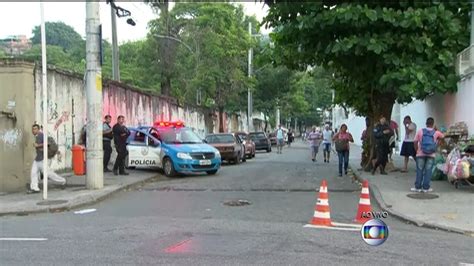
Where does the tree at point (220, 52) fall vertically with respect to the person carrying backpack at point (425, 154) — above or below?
above

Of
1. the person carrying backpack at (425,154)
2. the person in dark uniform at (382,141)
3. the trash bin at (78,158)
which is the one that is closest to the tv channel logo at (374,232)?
the person carrying backpack at (425,154)

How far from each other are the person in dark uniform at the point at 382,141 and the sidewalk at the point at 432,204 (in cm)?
117

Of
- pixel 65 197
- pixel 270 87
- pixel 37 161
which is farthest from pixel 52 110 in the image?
pixel 270 87

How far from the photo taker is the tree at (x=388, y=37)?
45.3 ft

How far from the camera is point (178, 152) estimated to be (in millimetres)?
17438

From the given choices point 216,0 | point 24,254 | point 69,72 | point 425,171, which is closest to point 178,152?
point 69,72

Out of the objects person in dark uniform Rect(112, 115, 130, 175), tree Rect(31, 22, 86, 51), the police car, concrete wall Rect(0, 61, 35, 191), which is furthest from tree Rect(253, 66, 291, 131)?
tree Rect(31, 22, 86, 51)

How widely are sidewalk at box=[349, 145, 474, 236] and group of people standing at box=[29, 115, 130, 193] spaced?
24.5 ft

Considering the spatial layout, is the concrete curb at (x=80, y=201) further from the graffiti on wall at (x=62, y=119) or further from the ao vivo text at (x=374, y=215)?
the ao vivo text at (x=374, y=215)

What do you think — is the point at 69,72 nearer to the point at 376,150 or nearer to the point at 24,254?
the point at 376,150

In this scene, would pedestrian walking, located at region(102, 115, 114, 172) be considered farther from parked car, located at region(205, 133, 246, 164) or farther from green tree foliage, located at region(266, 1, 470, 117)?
parked car, located at region(205, 133, 246, 164)

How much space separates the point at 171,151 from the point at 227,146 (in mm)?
6676

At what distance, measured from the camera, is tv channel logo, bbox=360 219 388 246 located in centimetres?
720

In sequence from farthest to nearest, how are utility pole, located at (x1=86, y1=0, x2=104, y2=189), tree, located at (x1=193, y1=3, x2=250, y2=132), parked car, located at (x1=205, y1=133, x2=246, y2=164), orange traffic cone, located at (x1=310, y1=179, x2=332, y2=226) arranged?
tree, located at (x1=193, y1=3, x2=250, y2=132), parked car, located at (x1=205, y1=133, x2=246, y2=164), utility pole, located at (x1=86, y1=0, x2=104, y2=189), orange traffic cone, located at (x1=310, y1=179, x2=332, y2=226)
